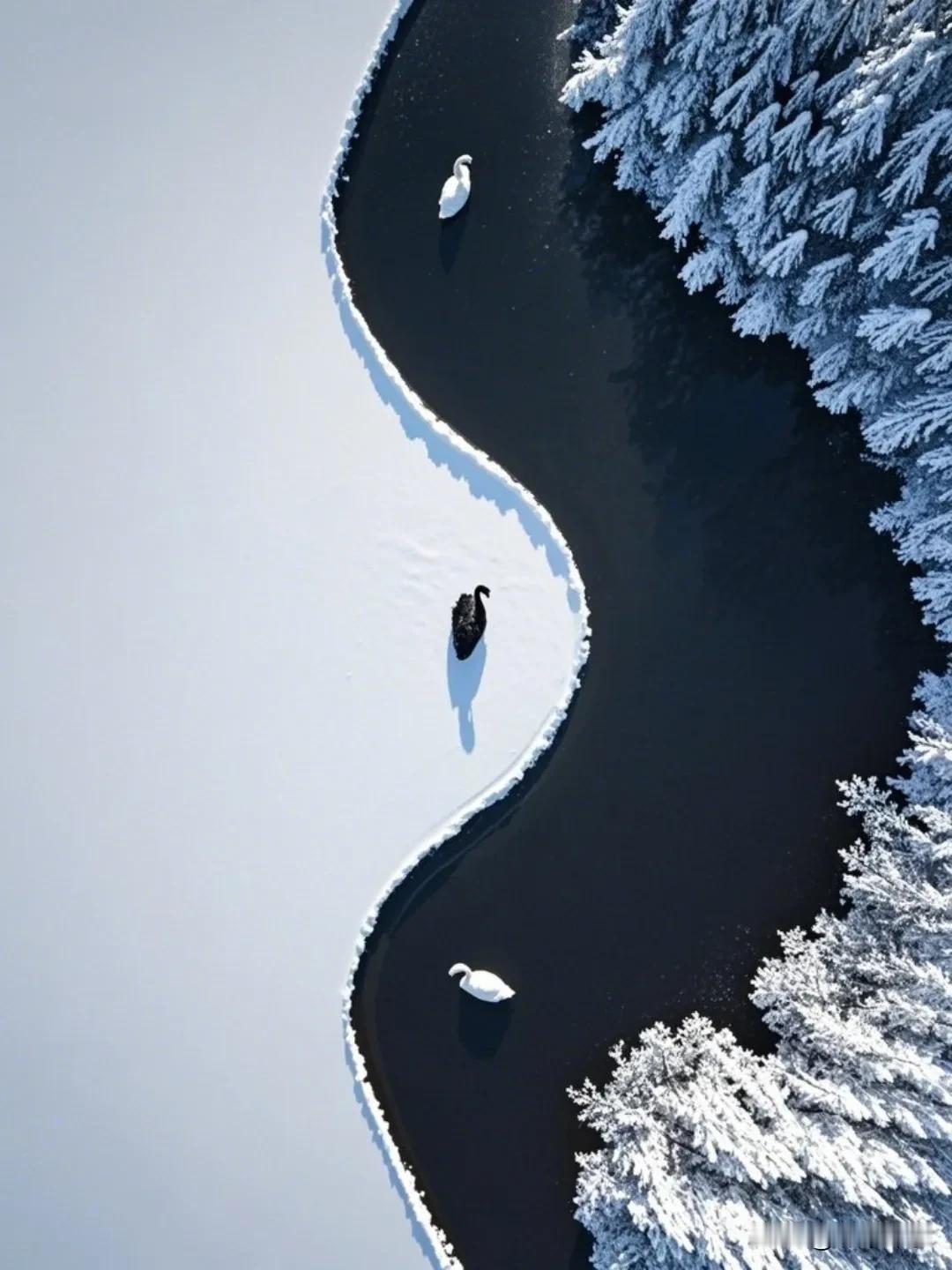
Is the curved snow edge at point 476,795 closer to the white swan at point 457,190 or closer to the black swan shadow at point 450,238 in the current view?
the black swan shadow at point 450,238

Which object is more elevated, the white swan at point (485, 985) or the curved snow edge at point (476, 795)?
the curved snow edge at point (476, 795)

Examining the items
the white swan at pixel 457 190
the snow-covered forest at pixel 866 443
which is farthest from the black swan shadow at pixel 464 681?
the white swan at pixel 457 190

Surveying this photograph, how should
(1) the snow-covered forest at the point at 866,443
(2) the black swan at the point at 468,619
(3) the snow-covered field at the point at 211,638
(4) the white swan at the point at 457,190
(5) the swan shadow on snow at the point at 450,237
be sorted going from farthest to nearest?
(5) the swan shadow on snow at the point at 450,237
(3) the snow-covered field at the point at 211,638
(4) the white swan at the point at 457,190
(2) the black swan at the point at 468,619
(1) the snow-covered forest at the point at 866,443

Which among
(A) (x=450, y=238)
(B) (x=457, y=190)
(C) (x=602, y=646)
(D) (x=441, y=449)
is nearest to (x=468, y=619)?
(C) (x=602, y=646)

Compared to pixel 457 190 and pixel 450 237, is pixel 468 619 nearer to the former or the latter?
pixel 450 237

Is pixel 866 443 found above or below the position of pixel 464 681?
below
